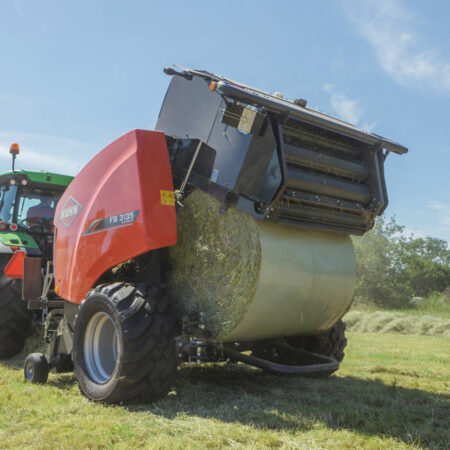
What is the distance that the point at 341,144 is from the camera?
4.57 m

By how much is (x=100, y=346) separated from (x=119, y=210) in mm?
1128

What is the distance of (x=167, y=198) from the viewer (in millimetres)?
4016

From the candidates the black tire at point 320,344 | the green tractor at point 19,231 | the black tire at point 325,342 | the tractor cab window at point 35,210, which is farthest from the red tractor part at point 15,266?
the black tire at point 325,342

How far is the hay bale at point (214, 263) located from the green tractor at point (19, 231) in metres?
2.46

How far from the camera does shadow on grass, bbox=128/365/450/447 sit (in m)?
3.13

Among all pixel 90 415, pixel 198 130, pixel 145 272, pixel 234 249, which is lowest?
pixel 90 415

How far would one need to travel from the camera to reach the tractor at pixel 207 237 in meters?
3.81

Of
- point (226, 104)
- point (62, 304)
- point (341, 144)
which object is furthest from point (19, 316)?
point (341, 144)

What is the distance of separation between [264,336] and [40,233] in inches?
144

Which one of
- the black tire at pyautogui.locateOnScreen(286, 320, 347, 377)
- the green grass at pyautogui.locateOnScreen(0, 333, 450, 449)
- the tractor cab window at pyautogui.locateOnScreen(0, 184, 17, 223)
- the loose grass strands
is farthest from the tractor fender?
the loose grass strands

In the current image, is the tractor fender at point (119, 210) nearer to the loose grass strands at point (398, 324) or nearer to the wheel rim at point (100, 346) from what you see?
the wheel rim at point (100, 346)

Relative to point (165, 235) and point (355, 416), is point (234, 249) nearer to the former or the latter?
point (165, 235)

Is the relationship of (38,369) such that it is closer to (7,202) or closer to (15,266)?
(15,266)

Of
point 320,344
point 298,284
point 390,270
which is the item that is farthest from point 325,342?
point 390,270
